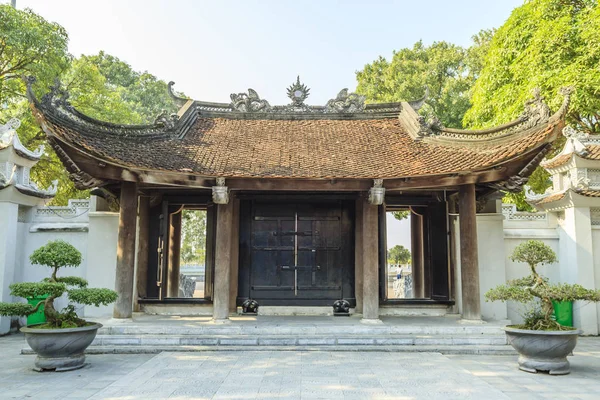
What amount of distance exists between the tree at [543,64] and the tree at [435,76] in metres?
3.94

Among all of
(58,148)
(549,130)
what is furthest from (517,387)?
(58,148)

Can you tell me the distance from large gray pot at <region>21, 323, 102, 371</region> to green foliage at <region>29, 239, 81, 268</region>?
2.81ft

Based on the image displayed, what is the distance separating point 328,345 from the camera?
23.8 ft

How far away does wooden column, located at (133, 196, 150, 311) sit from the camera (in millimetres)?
9312

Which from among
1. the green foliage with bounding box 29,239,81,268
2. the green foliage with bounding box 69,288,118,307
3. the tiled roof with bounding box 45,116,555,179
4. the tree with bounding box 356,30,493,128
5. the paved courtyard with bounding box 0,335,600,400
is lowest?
the paved courtyard with bounding box 0,335,600,400

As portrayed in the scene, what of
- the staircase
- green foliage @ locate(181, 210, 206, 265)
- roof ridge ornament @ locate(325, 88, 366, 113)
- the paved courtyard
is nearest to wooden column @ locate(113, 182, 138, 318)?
the staircase

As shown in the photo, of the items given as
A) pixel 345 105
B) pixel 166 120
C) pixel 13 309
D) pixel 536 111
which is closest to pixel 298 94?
pixel 345 105

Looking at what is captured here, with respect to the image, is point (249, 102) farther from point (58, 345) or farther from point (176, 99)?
point (58, 345)

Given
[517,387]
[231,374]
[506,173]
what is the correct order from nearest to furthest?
[517,387] < [231,374] < [506,173]

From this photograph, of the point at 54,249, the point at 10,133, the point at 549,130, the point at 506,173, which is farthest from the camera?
the point at 10,133

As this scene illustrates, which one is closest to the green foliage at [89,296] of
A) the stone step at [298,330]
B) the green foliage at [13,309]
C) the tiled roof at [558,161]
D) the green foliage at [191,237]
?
the green foliage at [13,309]

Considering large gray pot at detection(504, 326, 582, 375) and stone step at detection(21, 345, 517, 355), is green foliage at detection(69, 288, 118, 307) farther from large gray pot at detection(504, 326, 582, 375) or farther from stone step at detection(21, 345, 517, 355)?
large gray pot at detection(504, 326, 582, 375)

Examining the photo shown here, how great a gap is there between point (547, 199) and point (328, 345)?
226 inches

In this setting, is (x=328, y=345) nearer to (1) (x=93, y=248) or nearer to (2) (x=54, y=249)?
(2) (x=54, y=249)
